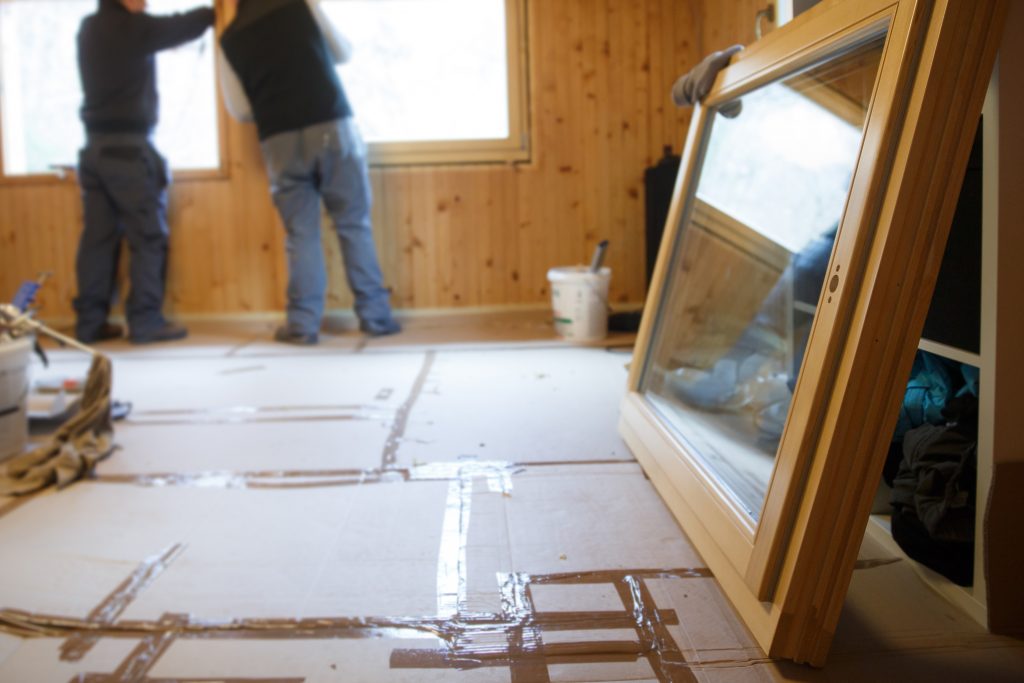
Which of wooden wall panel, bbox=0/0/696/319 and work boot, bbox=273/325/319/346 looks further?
wooden wall panel, bbox=0/0/696/319

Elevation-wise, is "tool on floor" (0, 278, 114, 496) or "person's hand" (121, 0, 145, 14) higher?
"person's hand" (121, 0, 145, 14)

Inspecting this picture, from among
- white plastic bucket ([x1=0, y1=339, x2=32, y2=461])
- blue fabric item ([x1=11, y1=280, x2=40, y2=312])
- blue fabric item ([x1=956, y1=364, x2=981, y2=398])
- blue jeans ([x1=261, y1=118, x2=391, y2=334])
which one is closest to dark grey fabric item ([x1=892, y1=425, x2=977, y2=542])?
blue fabric item ([x1=956, y1=364, x2=981, y2=398])

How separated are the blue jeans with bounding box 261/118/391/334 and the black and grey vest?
84 mm

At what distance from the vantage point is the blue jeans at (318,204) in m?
3.87

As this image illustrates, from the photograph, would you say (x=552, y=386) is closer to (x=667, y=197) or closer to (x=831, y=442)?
(x=667, y=197)

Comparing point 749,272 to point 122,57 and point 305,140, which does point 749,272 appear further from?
point 122,57

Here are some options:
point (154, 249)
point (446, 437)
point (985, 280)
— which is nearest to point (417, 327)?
point (154, 249)

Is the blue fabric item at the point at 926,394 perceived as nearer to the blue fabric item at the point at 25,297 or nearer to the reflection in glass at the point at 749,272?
the reflection in glass at the point at 749,272

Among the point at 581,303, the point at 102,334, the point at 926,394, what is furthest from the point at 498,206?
the point at 926,394

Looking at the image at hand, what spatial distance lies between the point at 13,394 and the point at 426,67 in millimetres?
2883

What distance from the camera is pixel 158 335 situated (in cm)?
418

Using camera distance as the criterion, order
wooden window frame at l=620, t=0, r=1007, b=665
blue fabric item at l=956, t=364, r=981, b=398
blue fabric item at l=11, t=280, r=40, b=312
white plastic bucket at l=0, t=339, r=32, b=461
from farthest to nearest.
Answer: blue fabric item at l=11, t=280, r=40, b=312 < white plastic bucket at l=0, t=339, r=32, b=461 < blue fabric item at l=956, t=364, r=981, b=398 < wooden window frame at l=620, t=0, r=1007, b=665

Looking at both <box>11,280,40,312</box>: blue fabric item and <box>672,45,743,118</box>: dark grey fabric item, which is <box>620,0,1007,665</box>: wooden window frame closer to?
<box>672,45,743,118</box>: dark grey fabric item

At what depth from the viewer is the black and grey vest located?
370cm
